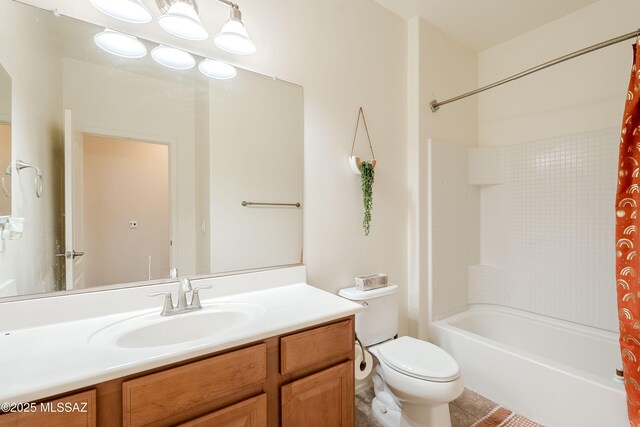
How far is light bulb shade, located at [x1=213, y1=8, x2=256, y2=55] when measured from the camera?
51.5 inches

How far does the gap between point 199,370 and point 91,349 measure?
32 cm

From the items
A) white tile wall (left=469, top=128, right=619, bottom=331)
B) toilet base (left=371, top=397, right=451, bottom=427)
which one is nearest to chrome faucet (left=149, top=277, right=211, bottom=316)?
toilet base (left=371, top=397, right=451, bottom=427)

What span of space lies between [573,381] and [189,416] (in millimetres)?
1851

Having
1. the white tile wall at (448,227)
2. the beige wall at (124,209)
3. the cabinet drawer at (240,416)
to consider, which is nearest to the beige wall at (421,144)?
the white tile wall at (448,227)

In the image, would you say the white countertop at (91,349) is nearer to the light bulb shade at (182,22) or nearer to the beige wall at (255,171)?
the beige wall at (255,171)

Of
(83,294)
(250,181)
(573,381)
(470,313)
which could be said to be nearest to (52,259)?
(83,294)

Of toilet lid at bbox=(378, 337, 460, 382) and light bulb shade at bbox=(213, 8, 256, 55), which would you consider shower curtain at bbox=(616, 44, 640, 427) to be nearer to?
toilet lid at bbox=(378, 337, 460, 382)

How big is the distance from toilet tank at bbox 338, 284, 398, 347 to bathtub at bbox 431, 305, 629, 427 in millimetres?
564

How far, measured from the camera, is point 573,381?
59.9 inches

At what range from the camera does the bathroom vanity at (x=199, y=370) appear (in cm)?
71

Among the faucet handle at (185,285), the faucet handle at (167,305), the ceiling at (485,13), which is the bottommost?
the faucet handle at (167,305)

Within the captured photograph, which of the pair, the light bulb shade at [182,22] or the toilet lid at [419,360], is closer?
the light bulb shade at [182,22]

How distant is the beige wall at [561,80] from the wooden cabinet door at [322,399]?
237 cm

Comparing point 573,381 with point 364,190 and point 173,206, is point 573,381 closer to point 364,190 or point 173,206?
point 364,190
